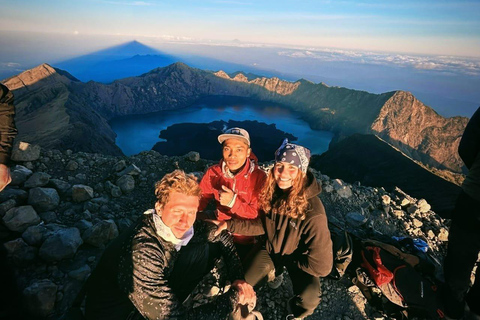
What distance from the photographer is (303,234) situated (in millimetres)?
3438

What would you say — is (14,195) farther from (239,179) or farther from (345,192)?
(345,192)

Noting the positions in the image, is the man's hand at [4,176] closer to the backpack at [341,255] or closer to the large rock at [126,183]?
the large rock at [126,183]

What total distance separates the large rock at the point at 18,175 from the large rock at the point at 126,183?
1.99 metres

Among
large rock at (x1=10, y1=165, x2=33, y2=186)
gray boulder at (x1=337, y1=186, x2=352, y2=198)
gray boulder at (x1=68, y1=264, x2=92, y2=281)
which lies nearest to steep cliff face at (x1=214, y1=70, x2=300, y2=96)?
gray boulder at (x1=337, y1=186, x2=352, y2=198)

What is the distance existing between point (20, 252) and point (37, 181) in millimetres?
2280

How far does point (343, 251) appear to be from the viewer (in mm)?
4289

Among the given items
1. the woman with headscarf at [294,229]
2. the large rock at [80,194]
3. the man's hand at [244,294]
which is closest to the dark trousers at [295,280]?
the woman with headscarf at [294,229]

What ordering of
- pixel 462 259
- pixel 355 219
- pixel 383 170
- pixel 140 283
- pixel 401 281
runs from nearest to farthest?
pixel 140 283, pixel 462 259, pixel 401 281, pixel 355 219, pixel 383 170

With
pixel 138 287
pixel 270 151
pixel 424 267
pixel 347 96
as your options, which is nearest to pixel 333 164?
pixel 270 151

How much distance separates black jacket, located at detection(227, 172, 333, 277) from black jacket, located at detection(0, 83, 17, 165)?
342cm

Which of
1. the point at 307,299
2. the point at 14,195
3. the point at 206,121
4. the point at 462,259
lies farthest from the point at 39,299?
the point at 206,121

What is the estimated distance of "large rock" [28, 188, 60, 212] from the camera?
482cm

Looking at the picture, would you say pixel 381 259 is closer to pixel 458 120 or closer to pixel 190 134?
pixel 190 134

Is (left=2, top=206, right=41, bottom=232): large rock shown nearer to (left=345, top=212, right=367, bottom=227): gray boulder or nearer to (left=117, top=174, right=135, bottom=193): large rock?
(left=117, top=174, right=135, bottom=193): large rock
